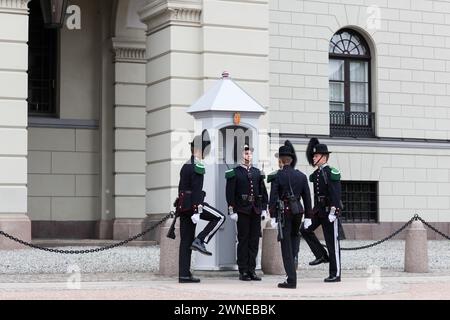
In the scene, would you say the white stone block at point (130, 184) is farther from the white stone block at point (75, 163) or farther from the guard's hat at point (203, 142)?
the guard's hat at point (203, 142)

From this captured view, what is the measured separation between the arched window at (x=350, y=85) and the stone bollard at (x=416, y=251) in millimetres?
10241

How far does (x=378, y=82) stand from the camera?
28.5 m

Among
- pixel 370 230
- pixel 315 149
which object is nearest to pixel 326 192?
pixel 315 149

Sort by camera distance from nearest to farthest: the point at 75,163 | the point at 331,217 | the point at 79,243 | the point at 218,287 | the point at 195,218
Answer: the point at 218,287
the point at 195,218
the point at 331,217
the point at 79,243
the point at 75,163

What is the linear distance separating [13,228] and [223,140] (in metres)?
5.68

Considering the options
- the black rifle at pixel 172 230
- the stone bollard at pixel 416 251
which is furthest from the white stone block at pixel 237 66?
the black rifle at pixel 172 230

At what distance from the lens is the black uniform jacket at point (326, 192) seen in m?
16.1

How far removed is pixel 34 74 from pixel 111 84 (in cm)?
184

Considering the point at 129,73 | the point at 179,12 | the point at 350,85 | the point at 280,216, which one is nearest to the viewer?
the point at 280,216

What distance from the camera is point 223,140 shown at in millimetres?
17156

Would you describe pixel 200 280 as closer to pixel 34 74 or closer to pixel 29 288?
pixel 29 288

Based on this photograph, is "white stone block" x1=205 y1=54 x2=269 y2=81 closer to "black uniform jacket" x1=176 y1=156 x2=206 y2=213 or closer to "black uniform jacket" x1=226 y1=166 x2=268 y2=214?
"black uniform jacket" x1=226 y1=166 x2=268 y2=214

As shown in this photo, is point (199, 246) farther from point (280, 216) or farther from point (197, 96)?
point (197, 96)
